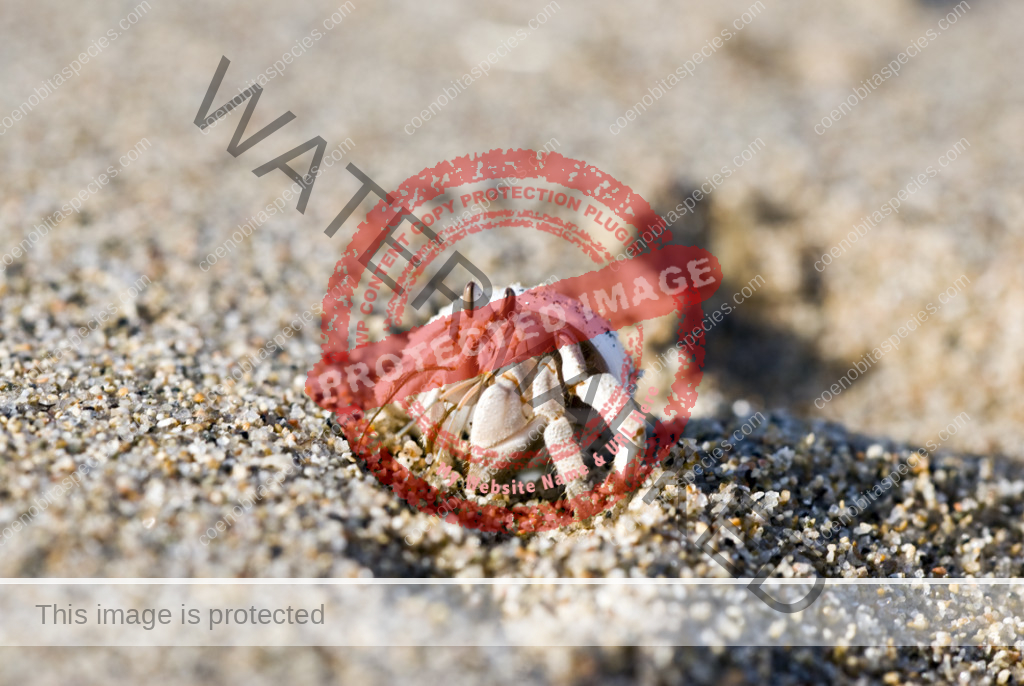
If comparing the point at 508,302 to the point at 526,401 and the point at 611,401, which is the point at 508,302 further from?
the point at 611,401

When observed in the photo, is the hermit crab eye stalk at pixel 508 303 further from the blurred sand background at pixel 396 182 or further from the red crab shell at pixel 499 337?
the blurred sand background at pixel 396 182

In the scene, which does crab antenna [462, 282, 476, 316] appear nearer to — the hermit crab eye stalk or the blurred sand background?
the hermit crab eye stalk

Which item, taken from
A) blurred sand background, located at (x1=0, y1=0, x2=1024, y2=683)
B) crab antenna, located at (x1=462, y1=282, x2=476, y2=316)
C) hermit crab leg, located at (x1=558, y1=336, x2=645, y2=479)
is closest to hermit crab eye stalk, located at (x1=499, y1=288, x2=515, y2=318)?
crab antenna, located at (x1=462, y1=282, x2=476, y2=316)

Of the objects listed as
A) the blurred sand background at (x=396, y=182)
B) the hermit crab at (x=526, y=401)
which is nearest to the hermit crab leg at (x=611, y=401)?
the hermit crab at (x=526, y=401)

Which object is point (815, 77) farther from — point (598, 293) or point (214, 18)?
point (214, 18)

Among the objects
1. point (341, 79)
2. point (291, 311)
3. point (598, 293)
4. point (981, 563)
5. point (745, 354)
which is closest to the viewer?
point (981, 563)

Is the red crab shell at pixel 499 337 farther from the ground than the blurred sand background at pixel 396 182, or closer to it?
closer to it

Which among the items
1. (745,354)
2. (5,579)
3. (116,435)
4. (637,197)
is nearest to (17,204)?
(116,435)
